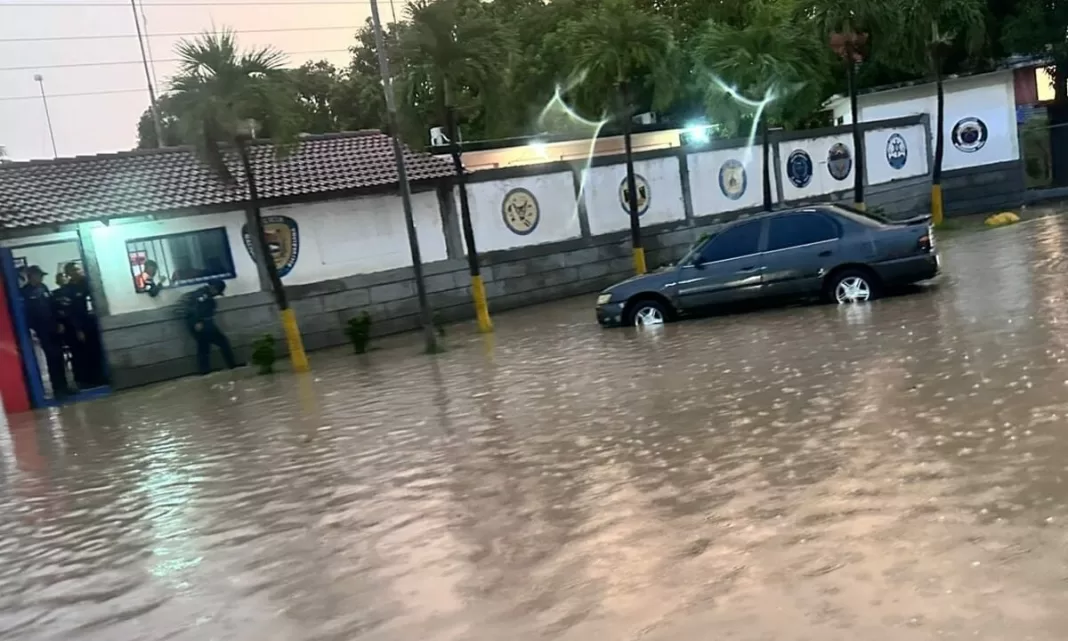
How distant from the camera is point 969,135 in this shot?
2859 cm

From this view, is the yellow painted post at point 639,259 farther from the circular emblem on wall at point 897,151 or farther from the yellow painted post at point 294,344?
the circular emblem on wall at point 897,151

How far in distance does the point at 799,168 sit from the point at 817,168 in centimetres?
78

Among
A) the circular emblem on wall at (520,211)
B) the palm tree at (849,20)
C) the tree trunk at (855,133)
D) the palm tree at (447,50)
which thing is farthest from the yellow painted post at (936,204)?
the palm tree at (447,50)

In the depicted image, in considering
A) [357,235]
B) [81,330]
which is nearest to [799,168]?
[357,235]

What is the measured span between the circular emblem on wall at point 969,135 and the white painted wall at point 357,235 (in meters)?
16.3

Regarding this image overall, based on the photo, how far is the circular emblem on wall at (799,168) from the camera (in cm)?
2655

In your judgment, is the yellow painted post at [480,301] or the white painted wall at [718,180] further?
the white painted wall at [718,180]

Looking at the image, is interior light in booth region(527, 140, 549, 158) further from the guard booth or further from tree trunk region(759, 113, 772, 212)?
the guard booth

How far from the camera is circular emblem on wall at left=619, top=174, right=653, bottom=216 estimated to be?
24.0m

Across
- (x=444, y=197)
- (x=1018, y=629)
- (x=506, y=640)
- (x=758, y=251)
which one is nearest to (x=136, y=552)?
(x=506, y=640)

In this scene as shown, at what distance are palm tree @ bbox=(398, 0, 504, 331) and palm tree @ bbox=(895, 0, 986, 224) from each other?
12.3 m

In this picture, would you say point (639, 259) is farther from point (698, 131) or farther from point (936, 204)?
point (698, 131)

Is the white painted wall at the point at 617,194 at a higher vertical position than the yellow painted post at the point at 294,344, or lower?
higher

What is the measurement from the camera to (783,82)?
2230cm
